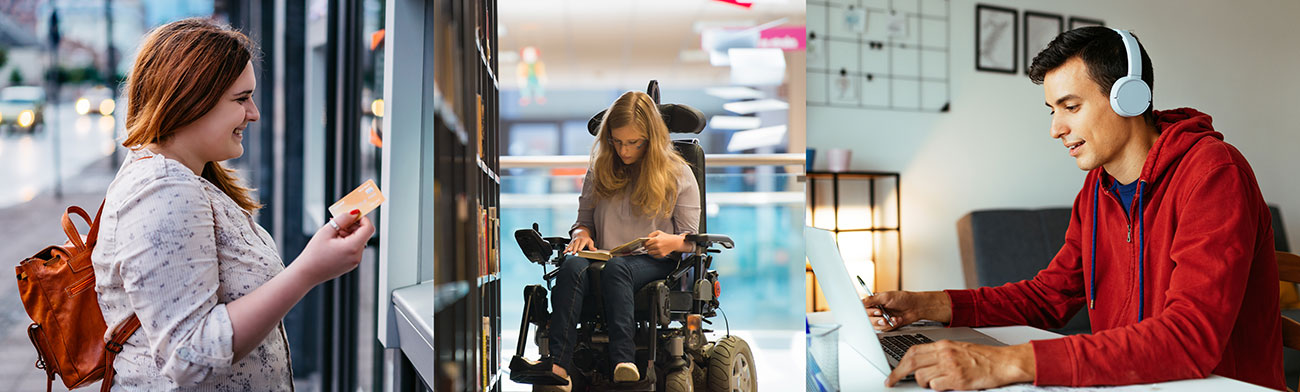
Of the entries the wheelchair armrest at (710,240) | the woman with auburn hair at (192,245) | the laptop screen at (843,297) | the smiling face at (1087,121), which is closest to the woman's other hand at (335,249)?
the woman with auburn hair at (192,245)

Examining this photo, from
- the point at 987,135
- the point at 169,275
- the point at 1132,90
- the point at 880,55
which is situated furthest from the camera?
the point at 987,135

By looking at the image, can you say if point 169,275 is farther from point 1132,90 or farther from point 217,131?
point 1132,90

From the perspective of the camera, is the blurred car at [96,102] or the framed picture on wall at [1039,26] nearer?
the blurred car at [96,102]

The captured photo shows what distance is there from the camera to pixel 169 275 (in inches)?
31.4

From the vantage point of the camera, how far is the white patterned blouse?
80 cm

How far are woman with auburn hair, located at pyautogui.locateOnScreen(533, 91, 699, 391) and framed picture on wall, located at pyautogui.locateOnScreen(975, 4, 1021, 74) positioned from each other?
10.2ft

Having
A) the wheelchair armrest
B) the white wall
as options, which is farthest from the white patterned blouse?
the white wall

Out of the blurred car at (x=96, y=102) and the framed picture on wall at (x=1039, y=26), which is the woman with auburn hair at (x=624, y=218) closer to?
the blurred car at (x=96, y=102)

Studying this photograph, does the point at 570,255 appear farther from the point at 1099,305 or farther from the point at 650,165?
the point at 1099,305

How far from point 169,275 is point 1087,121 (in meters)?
1.28

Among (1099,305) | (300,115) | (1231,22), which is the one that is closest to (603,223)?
(1099,305)

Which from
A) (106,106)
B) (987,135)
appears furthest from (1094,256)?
(987,135)

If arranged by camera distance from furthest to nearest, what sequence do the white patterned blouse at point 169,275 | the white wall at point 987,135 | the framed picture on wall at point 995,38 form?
1. the framed picture on wall at point 995,38
2. the white wall at point 987,135
3. the white patterned blouse at point 169,275

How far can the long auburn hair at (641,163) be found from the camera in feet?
2.82
